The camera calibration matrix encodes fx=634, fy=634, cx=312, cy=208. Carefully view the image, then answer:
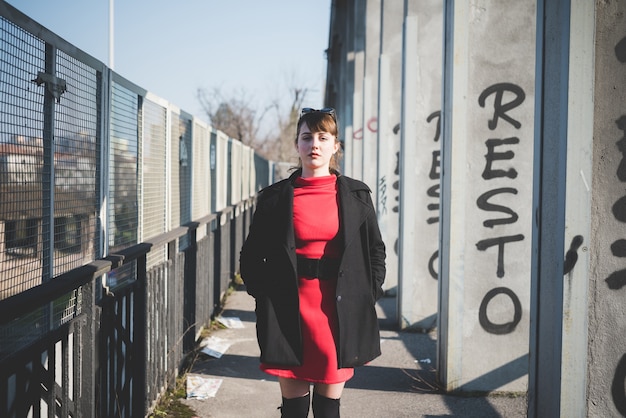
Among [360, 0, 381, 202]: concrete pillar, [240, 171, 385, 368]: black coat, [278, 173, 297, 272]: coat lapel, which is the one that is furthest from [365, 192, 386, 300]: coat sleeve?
[360, 0, 381, 202]: concrete pillar

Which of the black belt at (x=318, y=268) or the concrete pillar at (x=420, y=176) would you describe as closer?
the black belt at (x=318, y=268)

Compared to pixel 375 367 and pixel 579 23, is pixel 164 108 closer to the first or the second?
pixel 375 367

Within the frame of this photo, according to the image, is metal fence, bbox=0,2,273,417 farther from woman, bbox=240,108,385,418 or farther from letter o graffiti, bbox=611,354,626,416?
letter o graffiti, bbox=611,354,626,416

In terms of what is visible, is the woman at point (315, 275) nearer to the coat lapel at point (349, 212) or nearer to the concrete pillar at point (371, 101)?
the coat lapel at point (349, 212)

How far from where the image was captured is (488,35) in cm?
512

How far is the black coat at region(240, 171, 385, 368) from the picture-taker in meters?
3.05

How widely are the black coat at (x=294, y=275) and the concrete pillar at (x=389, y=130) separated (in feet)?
20.0

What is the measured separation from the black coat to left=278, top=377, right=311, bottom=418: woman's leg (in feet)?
0.62

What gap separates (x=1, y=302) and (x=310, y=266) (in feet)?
4.68

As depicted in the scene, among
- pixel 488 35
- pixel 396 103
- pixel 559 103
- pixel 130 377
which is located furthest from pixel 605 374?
pixel 396 103

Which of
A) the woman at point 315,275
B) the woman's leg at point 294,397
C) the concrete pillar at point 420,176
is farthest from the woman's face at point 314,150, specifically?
the concrete pillar at point 420,176

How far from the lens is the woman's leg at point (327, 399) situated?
3.16 m

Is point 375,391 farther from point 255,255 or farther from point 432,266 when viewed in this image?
point 432,266

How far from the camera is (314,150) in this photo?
3166 millimetres
